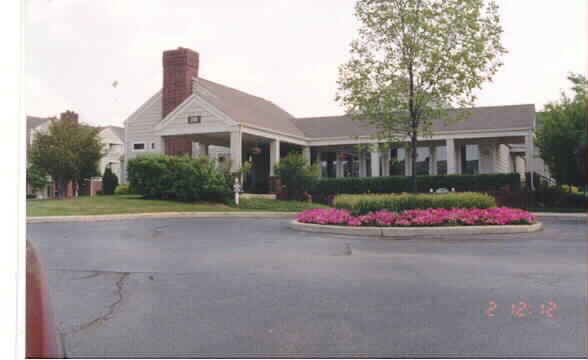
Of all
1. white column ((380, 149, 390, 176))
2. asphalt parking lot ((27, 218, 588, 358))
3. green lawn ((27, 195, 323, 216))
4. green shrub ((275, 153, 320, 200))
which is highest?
white column ((380, 149, 390, 176))

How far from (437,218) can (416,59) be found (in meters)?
3.17

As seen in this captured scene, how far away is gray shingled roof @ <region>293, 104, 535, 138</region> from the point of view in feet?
58.1

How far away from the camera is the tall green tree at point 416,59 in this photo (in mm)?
8711

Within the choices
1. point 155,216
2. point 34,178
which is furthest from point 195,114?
point 34,178

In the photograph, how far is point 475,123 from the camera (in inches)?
718

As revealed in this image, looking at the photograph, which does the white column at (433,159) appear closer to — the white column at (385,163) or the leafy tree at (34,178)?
the white column at (385,163)

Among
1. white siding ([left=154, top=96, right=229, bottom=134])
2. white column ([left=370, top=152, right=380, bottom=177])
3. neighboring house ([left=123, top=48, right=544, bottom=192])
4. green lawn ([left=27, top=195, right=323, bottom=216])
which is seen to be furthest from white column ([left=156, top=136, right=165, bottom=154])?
white column ([left=370, top=152, right=380, bottom=177])

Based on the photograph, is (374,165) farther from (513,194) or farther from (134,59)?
(134,59)

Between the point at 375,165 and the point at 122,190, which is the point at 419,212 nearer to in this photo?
the point at 122,190

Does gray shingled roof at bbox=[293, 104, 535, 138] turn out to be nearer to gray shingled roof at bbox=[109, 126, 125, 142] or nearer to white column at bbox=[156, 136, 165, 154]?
white column at bbox=[156, 136, 165, 154]

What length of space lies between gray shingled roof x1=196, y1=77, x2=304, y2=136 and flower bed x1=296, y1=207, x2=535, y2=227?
28.6ft

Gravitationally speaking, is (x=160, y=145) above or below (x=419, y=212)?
above

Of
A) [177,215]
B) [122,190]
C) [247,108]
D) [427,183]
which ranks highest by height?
[247,108]
